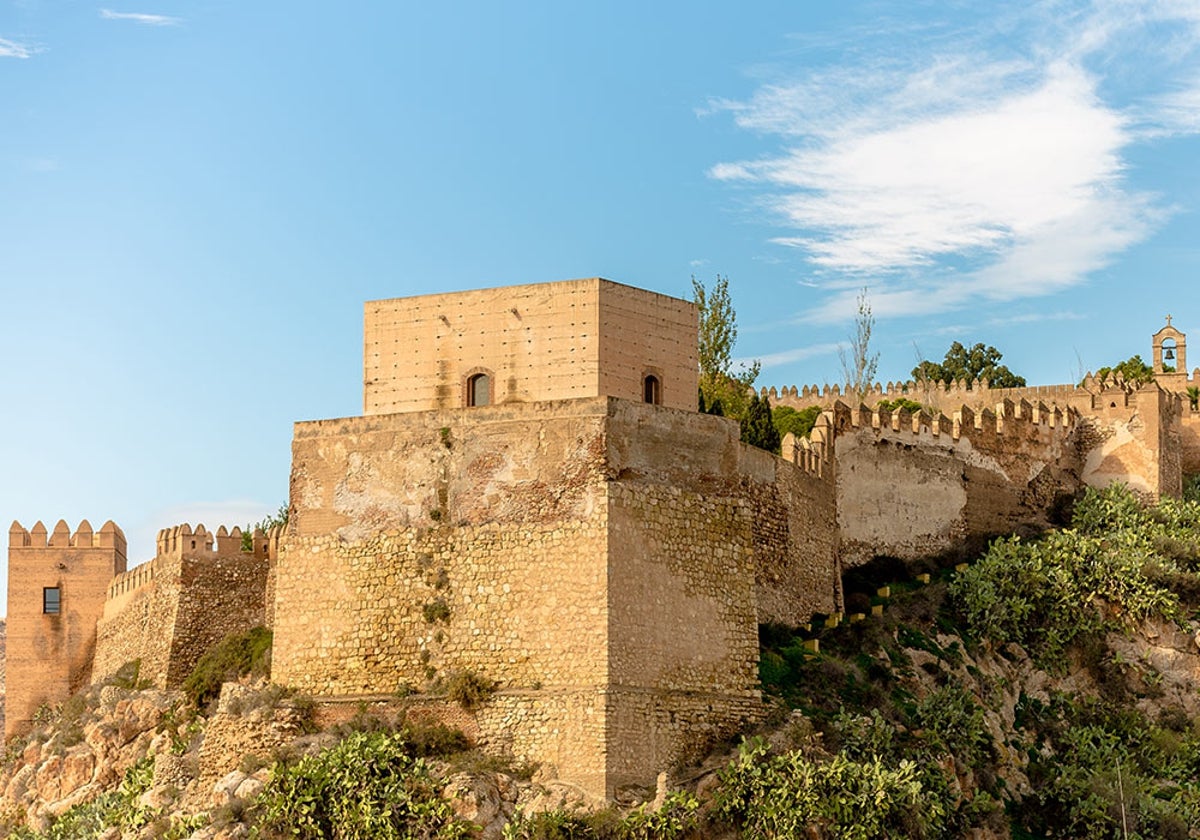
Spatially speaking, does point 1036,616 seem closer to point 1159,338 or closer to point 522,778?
point 522,778

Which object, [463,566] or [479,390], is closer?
[463,566]

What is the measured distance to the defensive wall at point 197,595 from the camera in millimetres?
37031

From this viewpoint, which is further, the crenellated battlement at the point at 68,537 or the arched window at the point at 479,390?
the crenellated battlement at the point at 68,537

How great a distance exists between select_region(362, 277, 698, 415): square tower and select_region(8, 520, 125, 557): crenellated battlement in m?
14.0

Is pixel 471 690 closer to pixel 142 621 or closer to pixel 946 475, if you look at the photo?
pixel 142 621

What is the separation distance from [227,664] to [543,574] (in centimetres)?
838

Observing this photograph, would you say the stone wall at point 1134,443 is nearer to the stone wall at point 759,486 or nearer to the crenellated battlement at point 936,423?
the crenellated battlement at point 936,423

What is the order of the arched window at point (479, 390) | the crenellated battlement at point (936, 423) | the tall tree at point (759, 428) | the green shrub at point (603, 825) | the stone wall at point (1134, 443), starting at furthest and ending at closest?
the stone wall at point (1134, 443), the tall tree at point (759, 428), the crenellated battlement at point (936, 423), the arched window at point (479, 390), the green shrub at point (603, 825)

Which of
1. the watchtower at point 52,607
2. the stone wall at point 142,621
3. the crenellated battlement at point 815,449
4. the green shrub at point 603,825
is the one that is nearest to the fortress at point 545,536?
the green shrub at point 603,825

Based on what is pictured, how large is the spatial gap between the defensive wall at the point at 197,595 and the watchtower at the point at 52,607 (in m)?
3.88

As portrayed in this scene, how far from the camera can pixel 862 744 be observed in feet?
97.4

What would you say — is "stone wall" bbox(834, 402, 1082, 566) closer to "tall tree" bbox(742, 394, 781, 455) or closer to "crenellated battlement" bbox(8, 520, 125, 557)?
"tall tree" bbox(742, 394, 781, 455)

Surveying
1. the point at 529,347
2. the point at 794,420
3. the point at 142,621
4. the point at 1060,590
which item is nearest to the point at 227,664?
the point at 142,621

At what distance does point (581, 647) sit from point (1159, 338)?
2911 cm
